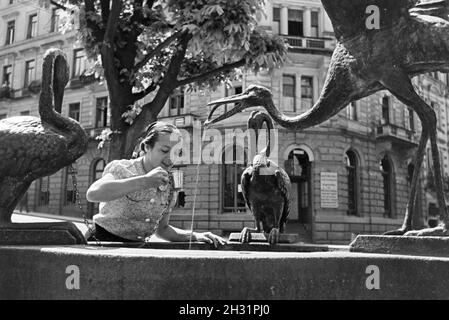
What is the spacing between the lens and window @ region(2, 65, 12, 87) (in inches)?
1245

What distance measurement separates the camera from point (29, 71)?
30.9 meters

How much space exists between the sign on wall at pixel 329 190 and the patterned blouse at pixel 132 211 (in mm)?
18663

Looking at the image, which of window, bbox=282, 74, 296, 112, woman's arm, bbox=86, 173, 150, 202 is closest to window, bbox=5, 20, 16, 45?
window, bbox=282, 74, 296, 112

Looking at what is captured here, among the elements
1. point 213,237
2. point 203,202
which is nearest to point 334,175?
point 203,202

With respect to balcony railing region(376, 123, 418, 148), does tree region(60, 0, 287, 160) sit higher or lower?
lower

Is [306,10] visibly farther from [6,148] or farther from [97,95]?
[6,148]

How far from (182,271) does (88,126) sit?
87.4 ft

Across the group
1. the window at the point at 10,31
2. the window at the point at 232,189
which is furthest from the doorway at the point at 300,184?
the window at the point at 10,31

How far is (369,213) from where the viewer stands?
22891mm

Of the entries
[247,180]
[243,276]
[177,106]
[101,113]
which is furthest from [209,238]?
[101,113]

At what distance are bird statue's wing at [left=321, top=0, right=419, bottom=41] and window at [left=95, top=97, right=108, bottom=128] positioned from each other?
82.5 feet

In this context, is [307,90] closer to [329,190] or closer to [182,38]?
[329,190]

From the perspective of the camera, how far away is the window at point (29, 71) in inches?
1203

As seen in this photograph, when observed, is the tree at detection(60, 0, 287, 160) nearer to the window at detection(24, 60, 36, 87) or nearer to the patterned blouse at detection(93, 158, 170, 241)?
the patterned blouse at detection(93, 158, 170, 241)
